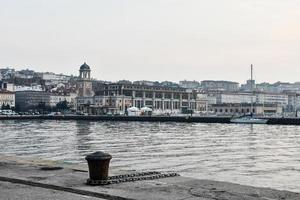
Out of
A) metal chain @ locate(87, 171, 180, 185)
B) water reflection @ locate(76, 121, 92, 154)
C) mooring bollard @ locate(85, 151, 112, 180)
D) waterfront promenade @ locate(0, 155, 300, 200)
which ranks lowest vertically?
water reflection @ locate(76, 121, 92, 154)

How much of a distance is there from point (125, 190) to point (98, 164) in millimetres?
926

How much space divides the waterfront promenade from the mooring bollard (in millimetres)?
327

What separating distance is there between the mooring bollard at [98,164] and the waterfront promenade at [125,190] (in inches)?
12.9

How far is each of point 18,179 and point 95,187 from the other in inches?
88.9

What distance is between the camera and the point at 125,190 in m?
10.8

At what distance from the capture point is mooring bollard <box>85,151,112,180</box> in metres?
11.2

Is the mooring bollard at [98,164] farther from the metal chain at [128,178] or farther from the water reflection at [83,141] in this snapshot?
the water reflection at [83,141]

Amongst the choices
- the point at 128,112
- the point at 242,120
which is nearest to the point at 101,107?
the point at 128,112

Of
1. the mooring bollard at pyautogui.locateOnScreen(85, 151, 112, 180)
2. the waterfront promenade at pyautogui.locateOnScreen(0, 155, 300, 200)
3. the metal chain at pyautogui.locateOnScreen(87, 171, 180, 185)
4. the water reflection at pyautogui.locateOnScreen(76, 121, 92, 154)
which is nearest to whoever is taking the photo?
the waterfront promenade at pyautogui.locateOnScreen(0, 155, 300, 200)

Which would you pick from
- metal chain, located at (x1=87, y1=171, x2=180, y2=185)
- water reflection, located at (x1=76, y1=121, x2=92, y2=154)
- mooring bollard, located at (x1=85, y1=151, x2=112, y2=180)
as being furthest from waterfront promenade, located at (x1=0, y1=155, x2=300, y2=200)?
water reflection, located at (x1=76, y1=121, x2=92, y2=154)

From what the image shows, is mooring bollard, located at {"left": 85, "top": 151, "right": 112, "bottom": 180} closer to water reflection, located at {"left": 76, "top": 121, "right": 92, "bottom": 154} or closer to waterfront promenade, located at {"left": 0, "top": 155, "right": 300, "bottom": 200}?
waterfront promenade, located at {"left": 0, "top": 155, "right": 300, "bottom": 200}

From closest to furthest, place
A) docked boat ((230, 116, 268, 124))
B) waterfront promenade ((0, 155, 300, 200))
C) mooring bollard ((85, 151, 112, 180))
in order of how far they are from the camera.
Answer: waterfront promenade ((0, 155, 300, 200)) < mooring bollard ((85, 151, 112, 180)) < docked boat ((230, 116, 268, 124))

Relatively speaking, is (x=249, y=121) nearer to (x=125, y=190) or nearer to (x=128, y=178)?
(x=128, y=178)

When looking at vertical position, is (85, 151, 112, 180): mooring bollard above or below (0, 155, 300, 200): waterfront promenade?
above
